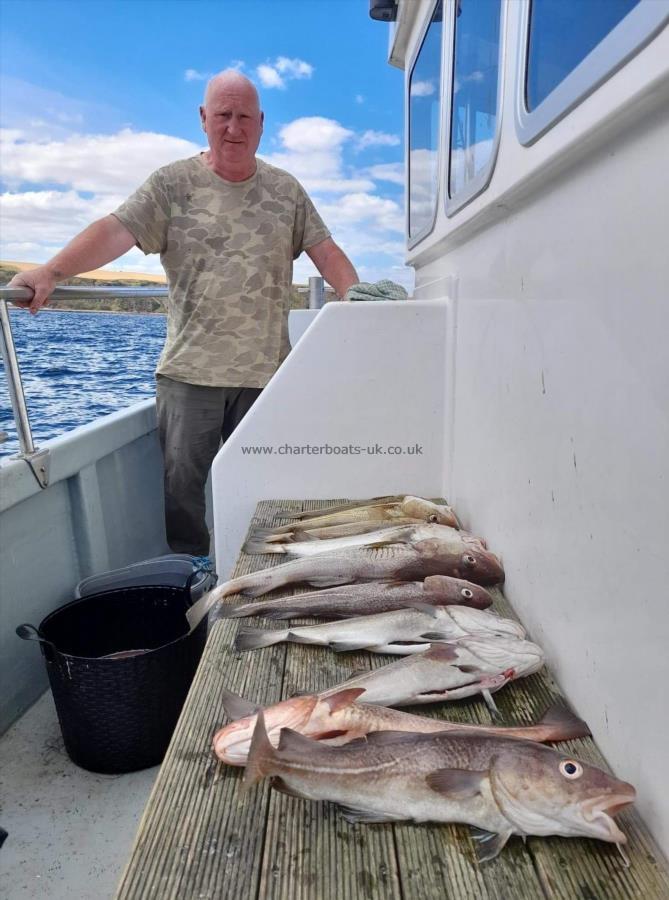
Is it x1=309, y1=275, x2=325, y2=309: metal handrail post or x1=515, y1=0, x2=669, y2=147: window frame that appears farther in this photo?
x1=309, y1=275, x2=325, y2=309: metal handrail post

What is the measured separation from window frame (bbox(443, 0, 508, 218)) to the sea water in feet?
6.60

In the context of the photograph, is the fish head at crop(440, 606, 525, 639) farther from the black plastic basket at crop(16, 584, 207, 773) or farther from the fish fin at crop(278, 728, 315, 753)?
the black plastic basket at crop(16, 584, 207, 773)

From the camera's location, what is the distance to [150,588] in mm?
2877

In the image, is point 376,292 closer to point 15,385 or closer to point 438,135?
point 438,135

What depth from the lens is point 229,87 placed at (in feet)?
11.4

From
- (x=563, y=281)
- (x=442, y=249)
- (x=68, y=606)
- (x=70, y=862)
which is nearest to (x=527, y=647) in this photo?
(x=563, y=281)

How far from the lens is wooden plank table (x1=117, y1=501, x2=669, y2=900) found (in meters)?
1.14

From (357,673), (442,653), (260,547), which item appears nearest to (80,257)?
(260,547)

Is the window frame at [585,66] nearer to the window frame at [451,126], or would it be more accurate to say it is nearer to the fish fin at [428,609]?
the window frame at [451,126]

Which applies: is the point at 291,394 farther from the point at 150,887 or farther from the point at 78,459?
the point at 150,887

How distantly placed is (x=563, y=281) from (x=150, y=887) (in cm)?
162

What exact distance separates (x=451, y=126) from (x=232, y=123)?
1225 mm

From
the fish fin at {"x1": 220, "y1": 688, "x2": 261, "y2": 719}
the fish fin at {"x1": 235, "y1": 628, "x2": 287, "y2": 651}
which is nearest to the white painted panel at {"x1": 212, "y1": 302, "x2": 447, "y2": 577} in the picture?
the fish fin at {"x1": 235, "y1": 628, "x2": 287, "y2": 651}

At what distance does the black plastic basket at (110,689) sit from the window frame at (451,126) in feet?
6.69
